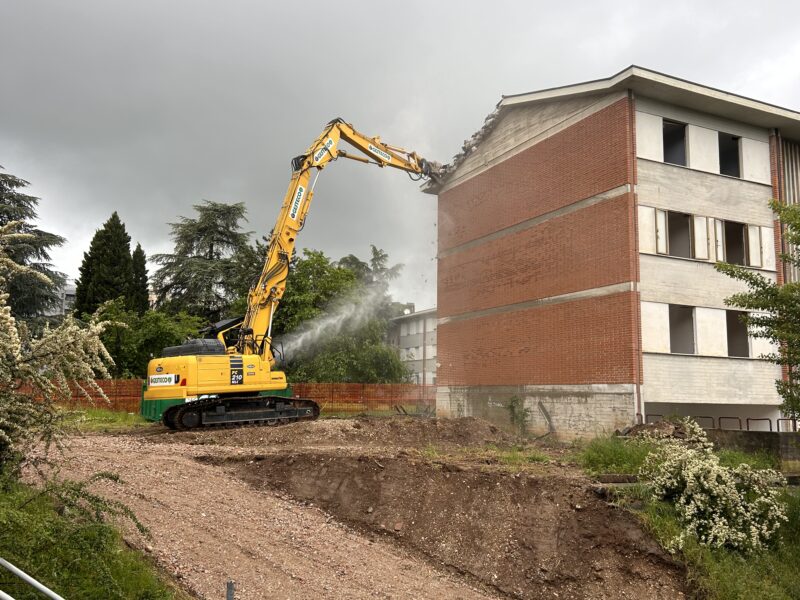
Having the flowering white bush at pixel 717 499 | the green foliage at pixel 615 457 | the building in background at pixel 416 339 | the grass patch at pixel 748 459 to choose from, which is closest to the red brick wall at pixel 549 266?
the grass patch at pixel 748 459

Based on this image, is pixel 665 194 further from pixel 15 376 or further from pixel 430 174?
pixel 15 376

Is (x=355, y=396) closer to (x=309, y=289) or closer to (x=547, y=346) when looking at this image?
(x=309, y=289)

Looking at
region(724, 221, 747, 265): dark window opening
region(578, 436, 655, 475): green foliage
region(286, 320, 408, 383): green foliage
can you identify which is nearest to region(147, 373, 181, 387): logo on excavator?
region(578, 436, 655, 475): green foliage

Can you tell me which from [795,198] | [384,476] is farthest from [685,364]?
[384,476]

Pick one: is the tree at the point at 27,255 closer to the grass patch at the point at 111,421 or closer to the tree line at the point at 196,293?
the tree line at the point at 196,293

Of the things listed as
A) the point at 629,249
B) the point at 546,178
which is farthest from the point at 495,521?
the point at 546,178

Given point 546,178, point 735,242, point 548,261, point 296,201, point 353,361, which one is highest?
point 546,178

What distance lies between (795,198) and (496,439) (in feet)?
43.6

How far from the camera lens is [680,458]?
400 inches

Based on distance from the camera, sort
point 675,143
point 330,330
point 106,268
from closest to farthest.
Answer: point 675,143, point 330,330, point 106,268

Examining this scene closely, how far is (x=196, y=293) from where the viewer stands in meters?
43.7

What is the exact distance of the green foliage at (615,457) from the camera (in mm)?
11898

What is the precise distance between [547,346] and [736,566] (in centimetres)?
1191

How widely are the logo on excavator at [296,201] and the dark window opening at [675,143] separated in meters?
→ 11.3
